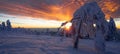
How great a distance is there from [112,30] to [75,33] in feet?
69.2

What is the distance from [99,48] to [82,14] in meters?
2.35

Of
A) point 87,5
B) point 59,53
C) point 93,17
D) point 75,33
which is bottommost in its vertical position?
point 59,53

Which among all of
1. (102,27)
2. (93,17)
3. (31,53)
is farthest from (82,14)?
(31,53)

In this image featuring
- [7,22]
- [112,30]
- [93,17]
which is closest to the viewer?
[93,17]

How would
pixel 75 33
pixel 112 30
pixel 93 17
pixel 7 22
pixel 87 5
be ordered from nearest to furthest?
pixel 93 17
pixel 87 5
pixel 75 33
pixel 112 30
pixel 7 22

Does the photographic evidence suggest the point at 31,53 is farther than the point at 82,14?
No

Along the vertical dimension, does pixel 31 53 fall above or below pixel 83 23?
below

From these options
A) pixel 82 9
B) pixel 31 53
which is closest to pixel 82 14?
pixel 82 9

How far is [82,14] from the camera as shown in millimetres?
9750

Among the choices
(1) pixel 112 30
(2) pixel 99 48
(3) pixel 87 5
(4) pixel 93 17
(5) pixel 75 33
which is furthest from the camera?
(1) pixel 112 30

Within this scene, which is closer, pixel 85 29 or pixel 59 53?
pixel 59 53

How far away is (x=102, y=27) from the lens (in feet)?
27.6

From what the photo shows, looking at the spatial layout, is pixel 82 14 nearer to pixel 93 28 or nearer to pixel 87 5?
Result: pixel 87 5

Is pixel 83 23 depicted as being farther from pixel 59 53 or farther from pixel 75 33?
pixel 59 53
